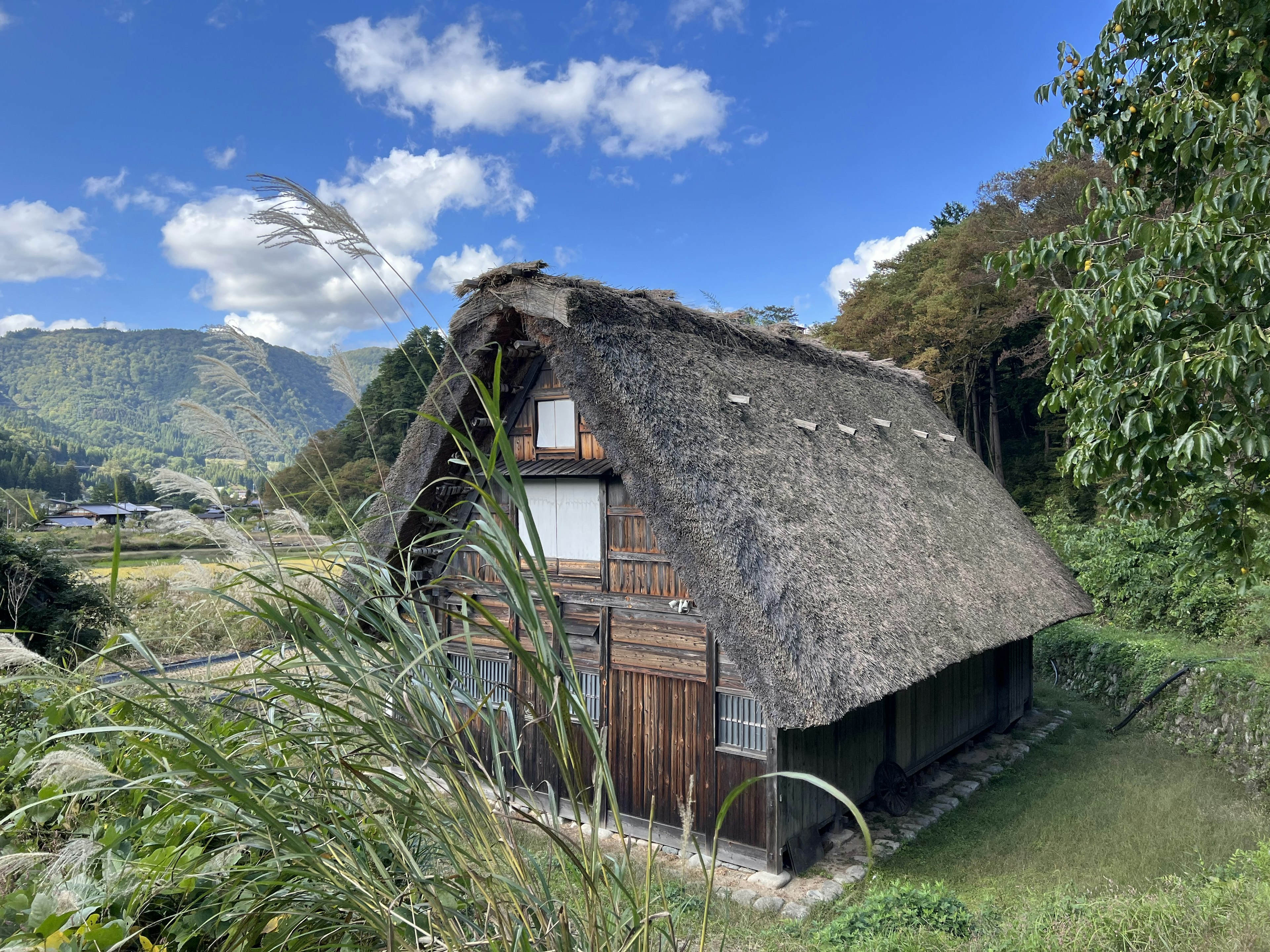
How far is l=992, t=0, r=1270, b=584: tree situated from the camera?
12.5 feet

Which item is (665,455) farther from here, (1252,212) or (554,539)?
(1252,212)

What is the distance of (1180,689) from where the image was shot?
27.7 ft

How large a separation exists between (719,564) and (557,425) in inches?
91.8

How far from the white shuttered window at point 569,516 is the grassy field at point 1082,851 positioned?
312 cm

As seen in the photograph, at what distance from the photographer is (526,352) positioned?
22.1 ft

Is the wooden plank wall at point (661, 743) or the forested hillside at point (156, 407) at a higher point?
the forested hillside at point (156, 407)

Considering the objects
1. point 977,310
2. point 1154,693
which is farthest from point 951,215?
point 1154,693

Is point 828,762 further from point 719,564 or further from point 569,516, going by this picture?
point 569,516

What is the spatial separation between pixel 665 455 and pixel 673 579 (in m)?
1.15

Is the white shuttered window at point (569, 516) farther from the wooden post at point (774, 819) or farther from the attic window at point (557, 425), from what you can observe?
the wooden post at point (774, 819)

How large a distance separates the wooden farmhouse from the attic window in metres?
0.02

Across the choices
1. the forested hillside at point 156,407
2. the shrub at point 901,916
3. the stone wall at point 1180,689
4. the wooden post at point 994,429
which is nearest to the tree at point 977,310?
the wooden post at point 994,429

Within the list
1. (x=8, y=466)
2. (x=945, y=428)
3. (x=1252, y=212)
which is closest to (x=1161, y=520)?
(x=1252, y=212)

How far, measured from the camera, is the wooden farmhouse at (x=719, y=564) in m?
5.22
